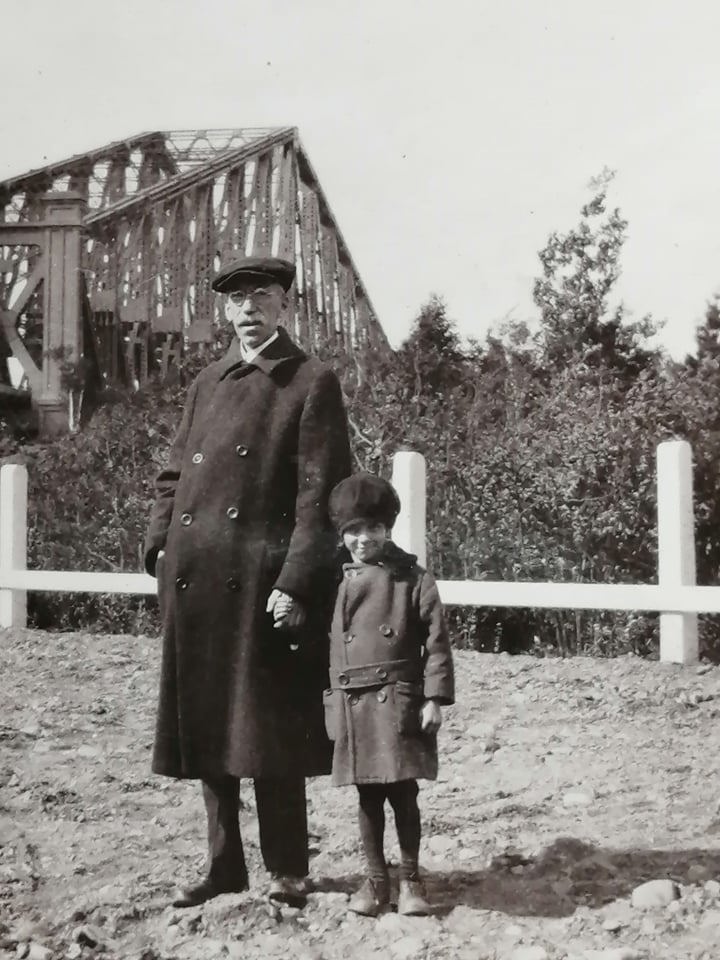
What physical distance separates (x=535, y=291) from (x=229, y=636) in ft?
6.49

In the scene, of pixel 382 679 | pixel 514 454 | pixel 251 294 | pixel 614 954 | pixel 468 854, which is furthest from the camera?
pixel 514 454

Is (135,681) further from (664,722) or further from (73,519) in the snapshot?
(664,722)

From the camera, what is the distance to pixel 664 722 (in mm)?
3867

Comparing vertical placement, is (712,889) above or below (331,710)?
below

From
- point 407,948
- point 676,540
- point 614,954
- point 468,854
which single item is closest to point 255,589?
point 407,948

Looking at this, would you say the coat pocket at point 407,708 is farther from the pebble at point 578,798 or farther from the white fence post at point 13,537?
the white fence post at point 13,537

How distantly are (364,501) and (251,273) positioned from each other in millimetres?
554

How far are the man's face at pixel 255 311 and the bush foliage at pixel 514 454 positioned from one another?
1678 millimetres

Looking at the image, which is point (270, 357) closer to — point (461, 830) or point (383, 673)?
point (383, 673)

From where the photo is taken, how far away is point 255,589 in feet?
8.40

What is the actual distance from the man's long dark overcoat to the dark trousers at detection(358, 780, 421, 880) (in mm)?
156

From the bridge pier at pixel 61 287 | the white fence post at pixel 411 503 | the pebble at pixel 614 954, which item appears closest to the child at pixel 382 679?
the pebble at pixel 614 954

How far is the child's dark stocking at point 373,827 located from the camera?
246 cm

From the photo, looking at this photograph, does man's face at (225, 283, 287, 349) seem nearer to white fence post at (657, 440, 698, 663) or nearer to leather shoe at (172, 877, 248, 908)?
leather shoe at (172, 877, 248, 908)
